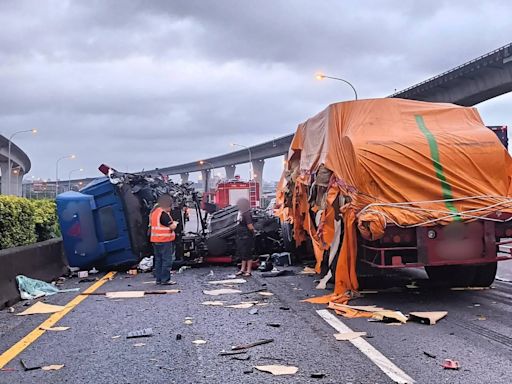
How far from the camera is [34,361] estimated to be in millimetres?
5438

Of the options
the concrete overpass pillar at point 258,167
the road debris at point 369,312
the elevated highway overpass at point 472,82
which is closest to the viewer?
the road debris at point 369,312

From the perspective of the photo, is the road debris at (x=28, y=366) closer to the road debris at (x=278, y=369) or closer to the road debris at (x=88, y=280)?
the road debris at (x=278, y=369)

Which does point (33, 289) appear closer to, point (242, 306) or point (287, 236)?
point (242, 306)

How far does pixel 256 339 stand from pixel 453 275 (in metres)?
4.26

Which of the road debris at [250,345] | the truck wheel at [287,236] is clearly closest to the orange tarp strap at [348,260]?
the road debris at [250,345]

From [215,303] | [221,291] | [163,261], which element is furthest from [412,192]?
[163,261]

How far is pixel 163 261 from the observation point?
1080 cm

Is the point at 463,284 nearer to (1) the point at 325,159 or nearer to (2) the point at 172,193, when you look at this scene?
(1) the point at 325,159

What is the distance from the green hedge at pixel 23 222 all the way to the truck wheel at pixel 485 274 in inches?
305

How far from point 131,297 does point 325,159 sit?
3.67 metres

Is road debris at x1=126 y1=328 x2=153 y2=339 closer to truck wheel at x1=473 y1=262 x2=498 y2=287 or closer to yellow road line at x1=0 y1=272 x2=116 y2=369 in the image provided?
yellow road line at x1=0 y1=272 x2=116 y2=369

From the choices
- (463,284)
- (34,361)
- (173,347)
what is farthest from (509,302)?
(34,361)

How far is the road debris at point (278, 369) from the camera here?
4.89 meters

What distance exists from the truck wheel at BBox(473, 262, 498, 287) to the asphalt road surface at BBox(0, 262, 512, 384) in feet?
0.49
